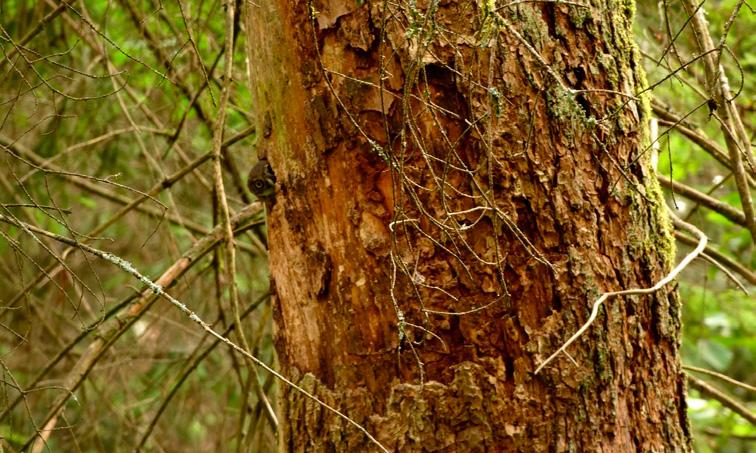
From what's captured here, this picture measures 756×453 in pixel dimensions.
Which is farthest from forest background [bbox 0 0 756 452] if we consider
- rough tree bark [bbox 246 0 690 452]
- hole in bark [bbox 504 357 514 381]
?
hole in bark [bbox 504 357 514 381]

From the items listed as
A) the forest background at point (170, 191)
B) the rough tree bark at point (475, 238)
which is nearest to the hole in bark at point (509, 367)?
the rough tree bark at point (475, 238)

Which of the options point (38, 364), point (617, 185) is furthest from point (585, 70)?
point (38, 364)

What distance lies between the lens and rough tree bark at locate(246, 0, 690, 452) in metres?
1.59

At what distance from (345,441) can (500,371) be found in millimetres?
365

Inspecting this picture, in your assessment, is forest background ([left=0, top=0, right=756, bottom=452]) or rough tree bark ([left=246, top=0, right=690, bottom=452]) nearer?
rough tree bark ([left=246, top=0, right=690, bottom=452])

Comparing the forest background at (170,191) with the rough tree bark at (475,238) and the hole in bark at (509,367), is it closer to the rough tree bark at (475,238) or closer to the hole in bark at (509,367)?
the rough tree bark at (475,238)

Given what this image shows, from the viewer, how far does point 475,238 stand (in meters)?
1.62

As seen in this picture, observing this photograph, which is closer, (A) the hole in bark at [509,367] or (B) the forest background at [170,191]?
(A) the hole in bark at [509,367]

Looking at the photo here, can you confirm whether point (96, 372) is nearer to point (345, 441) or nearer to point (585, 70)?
point (345, 441)

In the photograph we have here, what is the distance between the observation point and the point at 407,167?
1.63 metres

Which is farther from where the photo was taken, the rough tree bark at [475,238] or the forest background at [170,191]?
the forest background at [170,191]

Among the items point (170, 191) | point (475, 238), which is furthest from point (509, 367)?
point (170, 191)

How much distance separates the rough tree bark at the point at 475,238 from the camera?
1.59 m

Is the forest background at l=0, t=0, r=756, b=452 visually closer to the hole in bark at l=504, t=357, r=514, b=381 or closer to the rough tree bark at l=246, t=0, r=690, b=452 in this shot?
the rough tree bark at l=246, t=0, r=690, b=452
